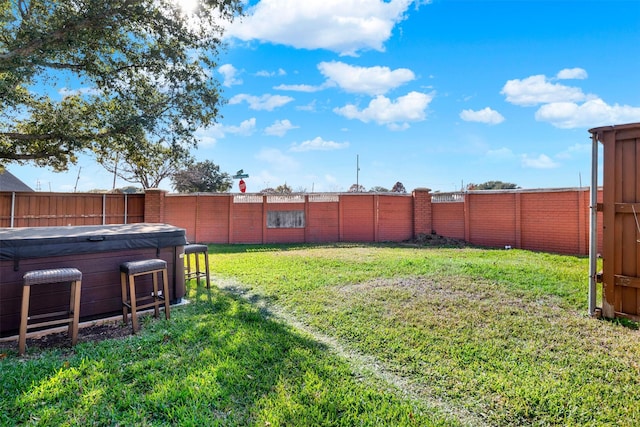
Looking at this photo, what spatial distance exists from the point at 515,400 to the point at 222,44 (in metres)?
9.31

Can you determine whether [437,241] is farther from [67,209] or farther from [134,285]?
[67,209]

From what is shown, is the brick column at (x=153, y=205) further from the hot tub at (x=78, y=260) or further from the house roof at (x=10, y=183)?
the house roof at (x=10, y=183)

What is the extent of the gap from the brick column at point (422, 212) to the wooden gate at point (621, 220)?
832cm

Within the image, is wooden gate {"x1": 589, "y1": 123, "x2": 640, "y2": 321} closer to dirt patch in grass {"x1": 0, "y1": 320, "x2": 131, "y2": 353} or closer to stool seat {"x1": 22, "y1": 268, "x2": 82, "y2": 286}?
dirt patch in grass {"x1": 0, "y1": 320, "x2": 131, "y2": 353}

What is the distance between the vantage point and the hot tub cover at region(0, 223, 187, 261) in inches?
125

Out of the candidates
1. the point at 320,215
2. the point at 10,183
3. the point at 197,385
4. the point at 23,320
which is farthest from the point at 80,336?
the point at 10,183

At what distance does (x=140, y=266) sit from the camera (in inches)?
144

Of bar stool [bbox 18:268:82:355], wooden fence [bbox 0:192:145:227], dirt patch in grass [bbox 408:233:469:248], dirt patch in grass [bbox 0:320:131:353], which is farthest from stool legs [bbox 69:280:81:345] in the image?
dirt patch in grass [bbox 408:233:469:248]

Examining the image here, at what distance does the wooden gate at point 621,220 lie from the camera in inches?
137

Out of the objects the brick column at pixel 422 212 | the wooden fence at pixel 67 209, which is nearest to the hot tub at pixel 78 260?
the wooden fence at pixel 67 209

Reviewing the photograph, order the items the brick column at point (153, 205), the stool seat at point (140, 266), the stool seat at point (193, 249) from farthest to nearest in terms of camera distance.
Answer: the brick column at point (153, 205)
the stool seat at point (193, 249)
the stool seat at point (140, 266)

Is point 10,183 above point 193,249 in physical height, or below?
above

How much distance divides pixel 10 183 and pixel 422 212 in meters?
25.4

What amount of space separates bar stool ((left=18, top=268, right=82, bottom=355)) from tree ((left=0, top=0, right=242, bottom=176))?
207 inches
